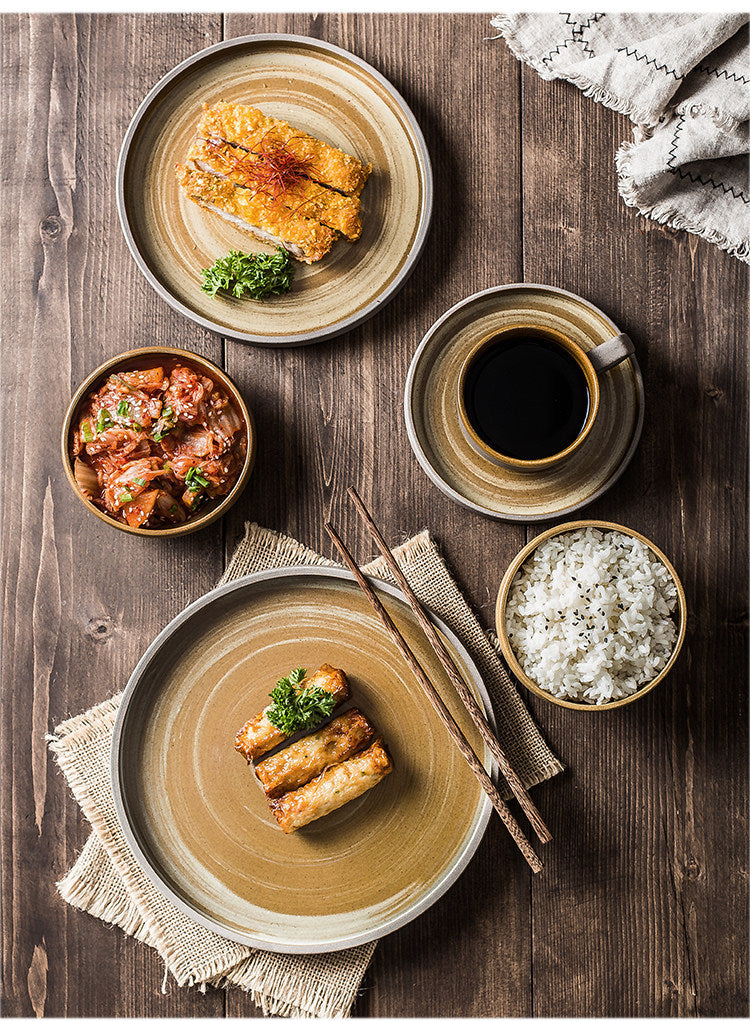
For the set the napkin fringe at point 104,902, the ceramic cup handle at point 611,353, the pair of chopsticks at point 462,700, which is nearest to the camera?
the ceramic cup handle at point 611,353

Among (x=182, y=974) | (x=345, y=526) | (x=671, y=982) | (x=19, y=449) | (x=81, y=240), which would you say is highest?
(x=81, y=240)

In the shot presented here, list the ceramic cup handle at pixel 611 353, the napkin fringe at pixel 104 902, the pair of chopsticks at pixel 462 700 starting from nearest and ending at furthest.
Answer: the ceramic cup handle at pixel 611 353
the pair of chopsticks at pixel 462 700
the napkin fringe at pixel 104 902

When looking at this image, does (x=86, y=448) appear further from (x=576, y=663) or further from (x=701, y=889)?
(x=701, y=889)

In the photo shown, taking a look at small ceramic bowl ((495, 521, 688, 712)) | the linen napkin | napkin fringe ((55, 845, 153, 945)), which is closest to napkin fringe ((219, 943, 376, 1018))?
napkin fringe ((55, 845, 153, 945))

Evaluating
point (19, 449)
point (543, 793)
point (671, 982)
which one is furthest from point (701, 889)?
point (19, 449)

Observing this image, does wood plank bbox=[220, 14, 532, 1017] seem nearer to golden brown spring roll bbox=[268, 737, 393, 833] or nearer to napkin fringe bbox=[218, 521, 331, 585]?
napkin fringe bbox=[218, 521, 331, 585]

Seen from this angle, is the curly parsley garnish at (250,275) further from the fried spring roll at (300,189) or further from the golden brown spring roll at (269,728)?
the golden brown spring roll at (269,728)

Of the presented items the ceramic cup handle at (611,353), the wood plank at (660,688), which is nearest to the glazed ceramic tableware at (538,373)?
the ceramic cup handle at (611,353)
